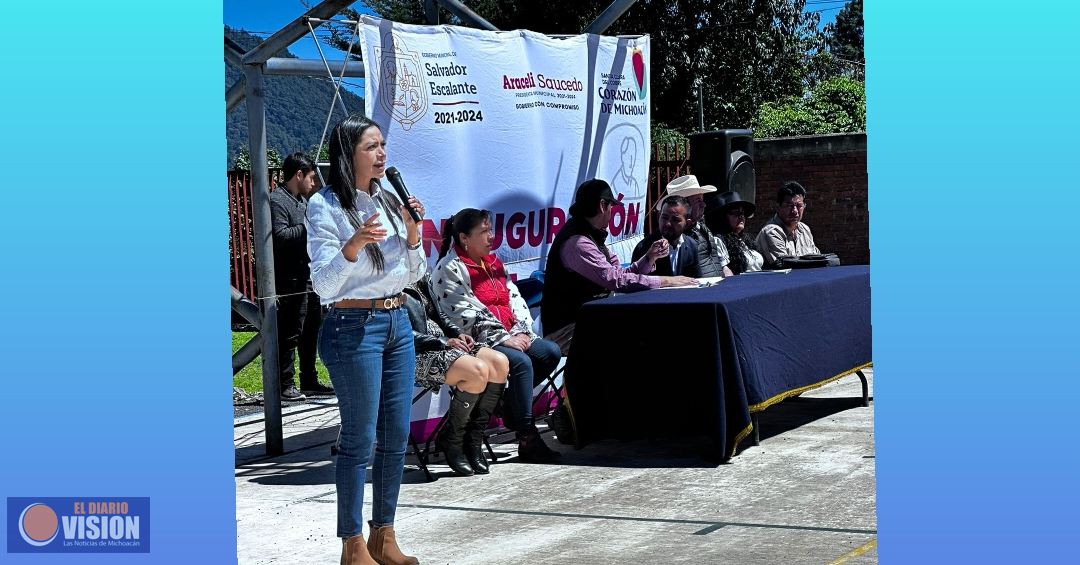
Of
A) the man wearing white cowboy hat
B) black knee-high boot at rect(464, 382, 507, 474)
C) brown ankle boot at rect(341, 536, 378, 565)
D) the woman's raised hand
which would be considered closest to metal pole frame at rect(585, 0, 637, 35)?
the man wearing white cowboy hat

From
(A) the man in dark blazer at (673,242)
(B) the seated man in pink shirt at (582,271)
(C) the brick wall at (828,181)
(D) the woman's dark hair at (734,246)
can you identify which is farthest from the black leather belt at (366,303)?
(C) the brick wall at (828,181)

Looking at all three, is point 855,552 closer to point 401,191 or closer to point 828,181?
point 401,191

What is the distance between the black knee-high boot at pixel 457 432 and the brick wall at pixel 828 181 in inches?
363

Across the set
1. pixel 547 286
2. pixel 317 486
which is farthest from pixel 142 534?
pixel 547 286

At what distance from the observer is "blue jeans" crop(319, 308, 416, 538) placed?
439 cm

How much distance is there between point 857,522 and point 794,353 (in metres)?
1.93

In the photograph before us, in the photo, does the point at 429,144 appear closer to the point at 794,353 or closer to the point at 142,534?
the point at 794,353

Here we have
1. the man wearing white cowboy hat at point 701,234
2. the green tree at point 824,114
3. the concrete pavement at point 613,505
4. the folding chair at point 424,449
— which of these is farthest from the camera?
the green tree at point 824,114

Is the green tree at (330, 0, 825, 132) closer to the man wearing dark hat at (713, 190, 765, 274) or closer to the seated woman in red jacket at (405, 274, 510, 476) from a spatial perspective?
the man wearing dark hat at (713, 190, 765, 274)

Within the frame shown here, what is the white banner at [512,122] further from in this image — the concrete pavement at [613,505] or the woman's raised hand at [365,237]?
the woman's raised hand at [365,237]

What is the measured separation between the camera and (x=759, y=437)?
23.6ft

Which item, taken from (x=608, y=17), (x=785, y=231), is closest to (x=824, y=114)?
(x=785, y=231)

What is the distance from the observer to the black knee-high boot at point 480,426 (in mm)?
6605

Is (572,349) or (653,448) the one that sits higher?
(572,349)
